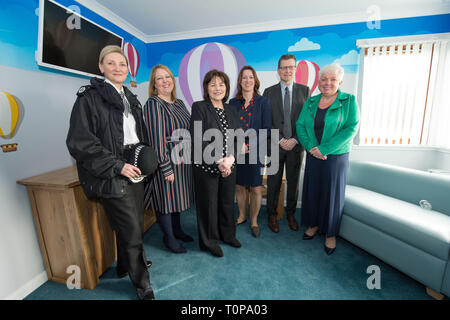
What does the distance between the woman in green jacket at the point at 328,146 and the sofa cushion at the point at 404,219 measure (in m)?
0.19

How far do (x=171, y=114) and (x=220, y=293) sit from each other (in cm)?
146

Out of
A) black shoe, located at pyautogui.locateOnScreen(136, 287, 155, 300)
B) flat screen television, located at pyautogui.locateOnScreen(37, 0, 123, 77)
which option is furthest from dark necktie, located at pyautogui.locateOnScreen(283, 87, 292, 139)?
flat screen television, located at pyautogui.locateOnScreen(37, 0, 123, 77)

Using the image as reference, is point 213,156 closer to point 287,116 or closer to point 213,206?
point 213,206

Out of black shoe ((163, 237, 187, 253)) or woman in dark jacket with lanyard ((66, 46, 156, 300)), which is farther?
black shoe ((163, 237, 187, 253))

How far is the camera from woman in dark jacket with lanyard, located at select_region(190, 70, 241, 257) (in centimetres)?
172

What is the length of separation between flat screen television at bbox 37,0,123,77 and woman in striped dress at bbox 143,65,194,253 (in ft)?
2.95

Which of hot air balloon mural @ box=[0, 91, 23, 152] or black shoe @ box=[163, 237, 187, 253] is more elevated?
hot air balloon mural @ box=[0, 91, 23, 152]

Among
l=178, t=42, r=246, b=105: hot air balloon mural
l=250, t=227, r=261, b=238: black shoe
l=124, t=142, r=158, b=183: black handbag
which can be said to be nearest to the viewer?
l=124, t=142, r=158, b=183: black handbag

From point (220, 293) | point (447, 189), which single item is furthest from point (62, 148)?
point (447, 189)

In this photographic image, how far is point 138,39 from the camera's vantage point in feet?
10.4

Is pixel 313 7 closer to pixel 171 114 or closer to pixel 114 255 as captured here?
pixel 171 114

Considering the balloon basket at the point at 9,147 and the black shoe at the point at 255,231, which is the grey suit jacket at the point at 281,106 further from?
the balloon basket at the point at 9,147

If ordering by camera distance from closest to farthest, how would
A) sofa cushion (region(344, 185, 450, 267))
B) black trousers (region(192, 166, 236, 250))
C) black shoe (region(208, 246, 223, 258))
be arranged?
sofa cushion (region(344, 185, 450, 267)) < black trousers (region(192, 166, 236, 250)) < black shoe (region(208, 246, 223, 258))

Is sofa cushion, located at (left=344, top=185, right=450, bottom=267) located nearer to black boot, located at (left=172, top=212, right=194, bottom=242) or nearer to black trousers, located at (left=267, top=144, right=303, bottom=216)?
black trousers, located at (left=267, top=144, right=303, bottom=216)
